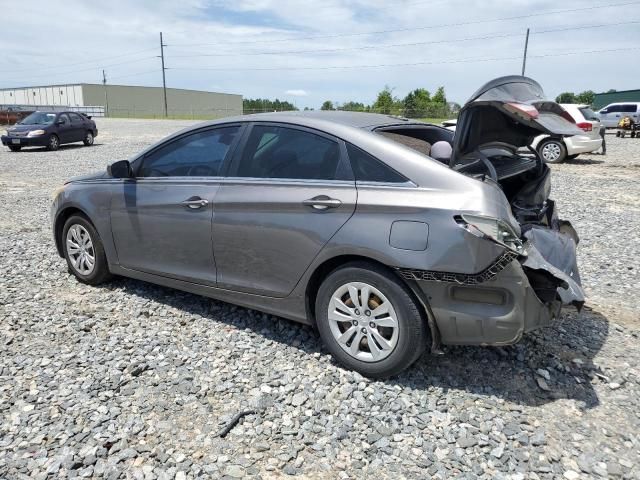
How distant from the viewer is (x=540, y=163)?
422 centimetres

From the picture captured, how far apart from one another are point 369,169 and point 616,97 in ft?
162

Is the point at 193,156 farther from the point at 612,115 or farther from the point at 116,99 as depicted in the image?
the point at 116,99

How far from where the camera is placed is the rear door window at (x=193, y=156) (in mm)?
3934

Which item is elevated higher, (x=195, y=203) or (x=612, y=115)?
(x=612, y=115)

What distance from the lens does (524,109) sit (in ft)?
10.4

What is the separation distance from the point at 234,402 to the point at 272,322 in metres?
1.09

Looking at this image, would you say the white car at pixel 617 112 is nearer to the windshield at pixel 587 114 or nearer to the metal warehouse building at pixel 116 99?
the windshield at pixel 587 114

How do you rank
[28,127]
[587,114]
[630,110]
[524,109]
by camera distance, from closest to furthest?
1. [524,109]
2. [587,114]
3. [28,127]
4. [630,110]

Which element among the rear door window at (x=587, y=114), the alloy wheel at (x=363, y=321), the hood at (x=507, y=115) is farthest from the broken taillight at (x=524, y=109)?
the rear door window at (x=587, y=114)

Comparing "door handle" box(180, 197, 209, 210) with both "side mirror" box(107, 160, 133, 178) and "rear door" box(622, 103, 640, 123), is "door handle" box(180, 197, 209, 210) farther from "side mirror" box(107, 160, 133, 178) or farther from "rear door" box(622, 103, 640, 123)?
"rear door" box(622, 103, 640, 123)

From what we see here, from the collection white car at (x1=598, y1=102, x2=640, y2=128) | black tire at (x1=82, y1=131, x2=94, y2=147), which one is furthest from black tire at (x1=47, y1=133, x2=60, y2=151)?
white car at (x1=598, y1=102, x2=640, y2=128)

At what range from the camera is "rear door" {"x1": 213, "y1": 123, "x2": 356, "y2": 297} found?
3.28 meters

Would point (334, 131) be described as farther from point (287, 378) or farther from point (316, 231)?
point (287, 378)

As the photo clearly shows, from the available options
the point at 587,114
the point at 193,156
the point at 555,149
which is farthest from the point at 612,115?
the point at 193,156
